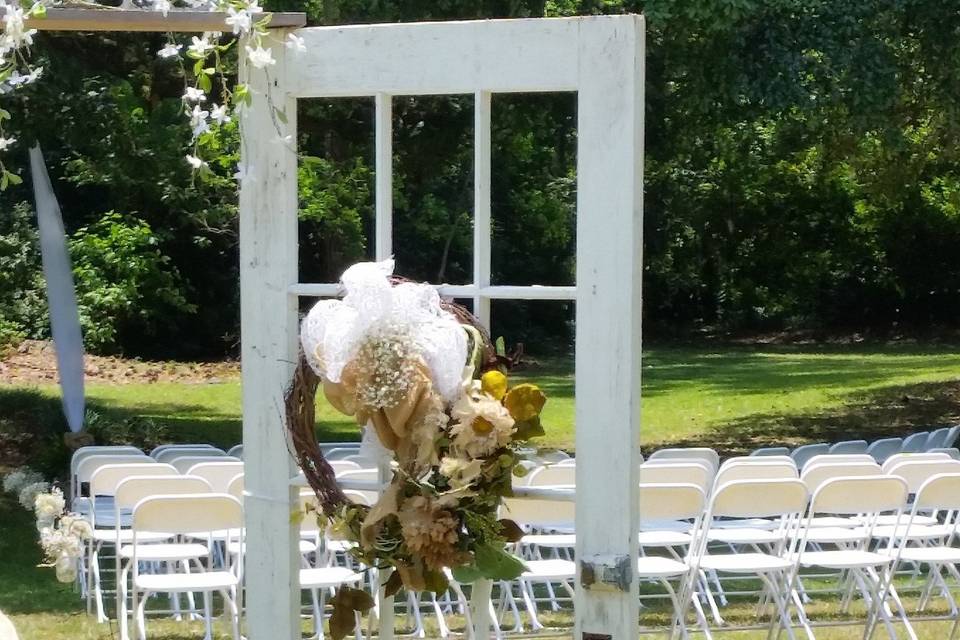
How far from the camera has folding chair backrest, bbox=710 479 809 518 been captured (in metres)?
5.20

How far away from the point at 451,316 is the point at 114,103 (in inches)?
319

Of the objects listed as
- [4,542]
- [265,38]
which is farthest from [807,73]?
[265,38]

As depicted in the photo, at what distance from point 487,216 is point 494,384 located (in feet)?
1.18

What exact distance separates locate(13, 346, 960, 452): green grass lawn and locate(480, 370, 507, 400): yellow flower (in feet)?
30.0

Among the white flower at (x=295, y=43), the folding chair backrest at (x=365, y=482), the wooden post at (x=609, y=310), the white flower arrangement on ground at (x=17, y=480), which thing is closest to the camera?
the wooden post at (x=609, y=310)

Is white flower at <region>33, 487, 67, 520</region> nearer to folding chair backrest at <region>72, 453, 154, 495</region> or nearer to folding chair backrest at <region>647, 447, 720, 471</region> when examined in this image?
folding chair backrest at <region>72, 453, 154, 495</region>

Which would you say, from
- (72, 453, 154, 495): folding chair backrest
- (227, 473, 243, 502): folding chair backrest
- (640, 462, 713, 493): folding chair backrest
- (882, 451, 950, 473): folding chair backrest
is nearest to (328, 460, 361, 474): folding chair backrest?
(227, 473, 243, 502): folding chair backrest

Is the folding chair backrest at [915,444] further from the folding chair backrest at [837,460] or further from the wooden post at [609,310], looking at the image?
the wooden post at [609,310]

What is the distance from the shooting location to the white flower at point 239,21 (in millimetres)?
2738

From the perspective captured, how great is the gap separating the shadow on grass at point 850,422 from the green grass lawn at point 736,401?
0.04 feet

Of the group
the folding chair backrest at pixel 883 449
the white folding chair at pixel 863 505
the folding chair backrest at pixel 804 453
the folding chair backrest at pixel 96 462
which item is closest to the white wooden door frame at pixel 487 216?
the white folding chair at pixel 863 505

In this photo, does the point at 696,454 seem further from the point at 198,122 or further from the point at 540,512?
the point at 198,122

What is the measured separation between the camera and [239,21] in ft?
9.00

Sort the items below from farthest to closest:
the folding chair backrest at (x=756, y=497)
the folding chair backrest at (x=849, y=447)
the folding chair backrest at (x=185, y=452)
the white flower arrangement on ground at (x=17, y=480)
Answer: the folding chair backrest at (x=849, y=447) → the folding chair backrest at (x=185, y=452) → the white flower arrangement on ground at (x=17, y=480) → the folding chair backrest at (x=756, y=497)
